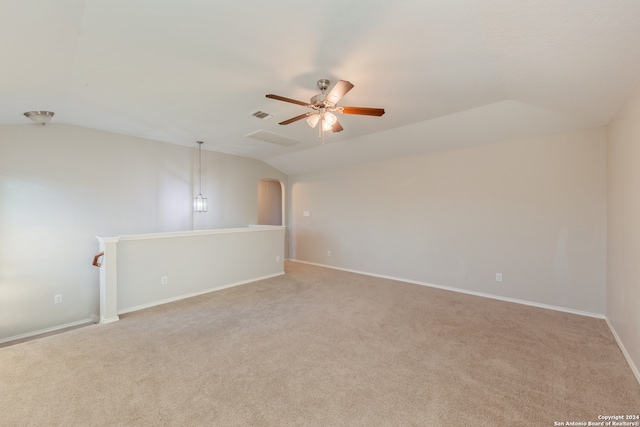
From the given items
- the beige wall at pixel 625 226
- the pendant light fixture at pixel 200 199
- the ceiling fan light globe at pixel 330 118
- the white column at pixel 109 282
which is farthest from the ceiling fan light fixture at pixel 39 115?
the beige wall at pixel 625 226

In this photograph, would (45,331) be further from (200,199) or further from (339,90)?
(339,90)

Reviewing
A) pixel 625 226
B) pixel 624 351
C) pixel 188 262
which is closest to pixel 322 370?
pixel 624 351

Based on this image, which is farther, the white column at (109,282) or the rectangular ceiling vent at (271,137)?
the rectangular ceiling vent at (271,137)

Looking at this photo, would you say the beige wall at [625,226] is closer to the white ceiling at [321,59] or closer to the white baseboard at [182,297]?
the white ceiling at [321,59]

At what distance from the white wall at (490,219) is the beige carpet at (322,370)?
61 cm

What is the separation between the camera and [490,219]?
4.11m

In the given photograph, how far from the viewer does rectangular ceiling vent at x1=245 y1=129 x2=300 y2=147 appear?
4.30 metres

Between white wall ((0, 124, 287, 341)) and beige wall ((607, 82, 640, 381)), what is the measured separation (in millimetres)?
6072

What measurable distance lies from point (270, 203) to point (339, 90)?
666 centimetres

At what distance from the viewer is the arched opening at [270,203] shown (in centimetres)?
848

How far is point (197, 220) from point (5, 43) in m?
3.89

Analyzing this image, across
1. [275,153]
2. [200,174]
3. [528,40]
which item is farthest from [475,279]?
[200,174]

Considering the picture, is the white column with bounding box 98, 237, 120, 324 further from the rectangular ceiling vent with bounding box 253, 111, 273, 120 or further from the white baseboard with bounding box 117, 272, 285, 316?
the rectangular ceiling vent with bounding box 253, 111, 273, 120

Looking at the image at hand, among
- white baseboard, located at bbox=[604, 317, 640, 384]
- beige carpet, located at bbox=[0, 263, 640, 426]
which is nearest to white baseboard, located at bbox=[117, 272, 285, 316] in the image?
beige carpet, located at bbox=[0, 263, 640, 426]
